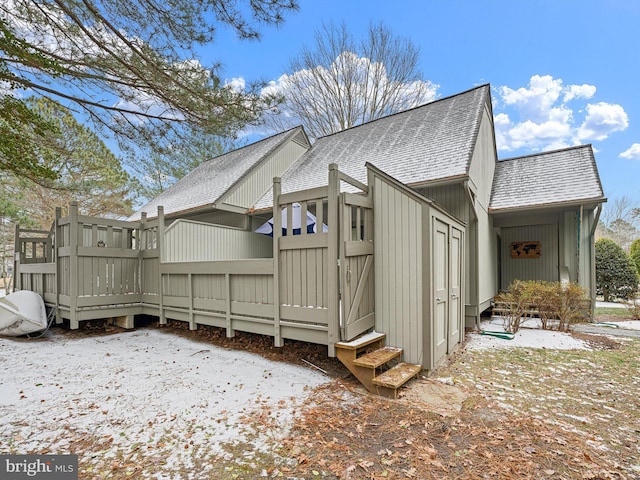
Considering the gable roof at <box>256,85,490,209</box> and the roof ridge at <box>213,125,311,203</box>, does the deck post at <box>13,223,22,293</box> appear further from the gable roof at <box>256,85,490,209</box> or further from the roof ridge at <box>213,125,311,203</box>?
the gable roof at <box>256,85,490,209</box>

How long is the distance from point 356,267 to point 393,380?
129 centimetres

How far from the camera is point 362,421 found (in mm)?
2836

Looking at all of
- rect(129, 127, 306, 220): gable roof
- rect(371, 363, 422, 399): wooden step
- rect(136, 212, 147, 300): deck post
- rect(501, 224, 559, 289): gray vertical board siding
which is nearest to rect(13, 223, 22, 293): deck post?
rect(136, 212, 147, 300): deck post

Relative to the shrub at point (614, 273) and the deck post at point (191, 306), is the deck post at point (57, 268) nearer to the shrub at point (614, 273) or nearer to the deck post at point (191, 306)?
the deck post at point (191, 306)

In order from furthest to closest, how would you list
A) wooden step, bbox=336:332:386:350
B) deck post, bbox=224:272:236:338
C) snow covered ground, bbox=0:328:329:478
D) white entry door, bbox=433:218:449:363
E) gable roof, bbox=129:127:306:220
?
gable roof, bbox=129:127:306:220 < deck post, bbox=224:272:236:338 < white entry door, bbox=433:218:449:363 < wooden step, bbox=336:332:386:350 < snow covered ground, bbox=0:328:329:478

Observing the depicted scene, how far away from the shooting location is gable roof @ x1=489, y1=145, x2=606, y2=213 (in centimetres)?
725

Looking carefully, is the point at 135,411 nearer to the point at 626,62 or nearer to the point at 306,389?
the point at 306,389

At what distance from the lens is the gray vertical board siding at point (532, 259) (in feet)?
28.5

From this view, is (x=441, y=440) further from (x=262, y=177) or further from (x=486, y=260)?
(x=262, y=177)

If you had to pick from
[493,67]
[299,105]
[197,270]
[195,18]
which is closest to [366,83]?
[299,105]

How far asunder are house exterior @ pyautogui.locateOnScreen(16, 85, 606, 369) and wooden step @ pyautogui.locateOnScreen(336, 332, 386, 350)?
75 mm

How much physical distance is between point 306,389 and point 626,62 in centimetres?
1402

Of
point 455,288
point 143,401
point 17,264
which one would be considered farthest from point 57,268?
point 455,288

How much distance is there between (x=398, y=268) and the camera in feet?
12.8
